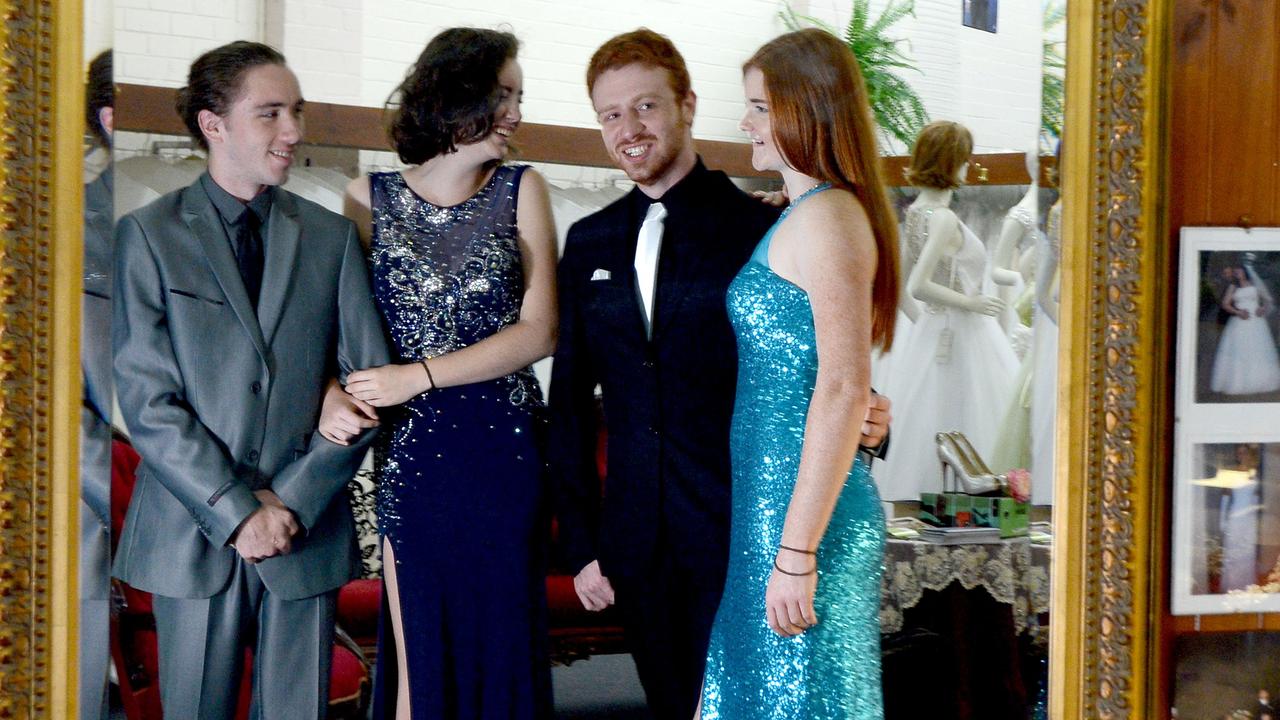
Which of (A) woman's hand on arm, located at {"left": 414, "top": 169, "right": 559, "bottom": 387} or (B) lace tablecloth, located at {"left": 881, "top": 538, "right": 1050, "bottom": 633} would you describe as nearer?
(A) woman's hand on arm, located at {"left": 414, "top": 169, "right": 559, "bottom": 387}

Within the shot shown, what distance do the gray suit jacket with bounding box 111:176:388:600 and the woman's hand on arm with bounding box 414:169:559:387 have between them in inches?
6.6

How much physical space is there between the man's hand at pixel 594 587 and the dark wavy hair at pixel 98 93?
49.9 inches

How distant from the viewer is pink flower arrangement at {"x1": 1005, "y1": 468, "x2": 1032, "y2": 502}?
2619mm

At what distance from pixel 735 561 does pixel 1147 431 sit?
96 cm

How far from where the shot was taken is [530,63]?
2445mm

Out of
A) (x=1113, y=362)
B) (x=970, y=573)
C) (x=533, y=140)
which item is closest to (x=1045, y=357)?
(x=1113, y=362)

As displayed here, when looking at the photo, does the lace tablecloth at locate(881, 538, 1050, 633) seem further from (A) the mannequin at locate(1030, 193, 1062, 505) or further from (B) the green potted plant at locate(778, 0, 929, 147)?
(B) the green potted plant at locate(778, 0, 929, 147)

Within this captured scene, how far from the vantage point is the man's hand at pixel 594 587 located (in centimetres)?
251

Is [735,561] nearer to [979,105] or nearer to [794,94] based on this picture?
[794,94]

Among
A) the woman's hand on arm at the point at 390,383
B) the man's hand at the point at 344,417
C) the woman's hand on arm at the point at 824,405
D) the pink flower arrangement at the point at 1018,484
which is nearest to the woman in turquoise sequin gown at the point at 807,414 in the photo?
the woman's hand on arm at the point at 824,405

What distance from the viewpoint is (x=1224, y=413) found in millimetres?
2531

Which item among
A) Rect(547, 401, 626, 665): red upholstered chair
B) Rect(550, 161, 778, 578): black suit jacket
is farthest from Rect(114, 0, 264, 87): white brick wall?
Rect(547, 401, 626, 665): red upholstered chair

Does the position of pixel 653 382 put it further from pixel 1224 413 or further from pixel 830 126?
pixel 1224 413

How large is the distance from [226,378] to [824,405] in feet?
3.89
